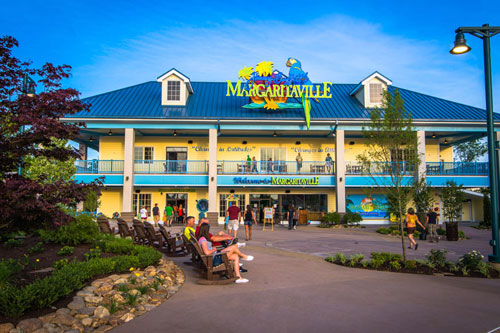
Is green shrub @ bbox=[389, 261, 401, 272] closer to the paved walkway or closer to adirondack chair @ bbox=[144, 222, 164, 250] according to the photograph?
the paved walkway

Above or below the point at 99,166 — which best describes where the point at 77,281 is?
below

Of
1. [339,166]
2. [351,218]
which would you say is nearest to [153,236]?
[351,218]

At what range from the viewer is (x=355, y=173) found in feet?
87.0

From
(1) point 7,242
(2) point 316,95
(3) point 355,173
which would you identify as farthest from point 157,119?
(1) point 7,242

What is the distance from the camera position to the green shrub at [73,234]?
29.9 feet

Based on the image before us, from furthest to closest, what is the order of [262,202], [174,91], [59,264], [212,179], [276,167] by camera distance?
[262,202]
[174,91]
[276,167]
[212,179]
[59,264]

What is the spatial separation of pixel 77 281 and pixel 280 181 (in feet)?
67.7

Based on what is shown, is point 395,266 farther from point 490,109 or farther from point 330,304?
point 490,109

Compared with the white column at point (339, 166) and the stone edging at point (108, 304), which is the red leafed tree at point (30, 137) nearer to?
the stone edging at point (108, 304)

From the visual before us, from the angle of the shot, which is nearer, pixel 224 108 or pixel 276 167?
pixel 276 167

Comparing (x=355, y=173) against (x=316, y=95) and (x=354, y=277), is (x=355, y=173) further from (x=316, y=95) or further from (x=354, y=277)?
(x=354, y=277)

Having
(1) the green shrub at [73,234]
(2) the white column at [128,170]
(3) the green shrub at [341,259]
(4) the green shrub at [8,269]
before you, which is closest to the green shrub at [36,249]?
(1) the green shrub at [73,234]

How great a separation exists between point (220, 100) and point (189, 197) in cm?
797

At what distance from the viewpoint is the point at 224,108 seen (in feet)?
89.5
